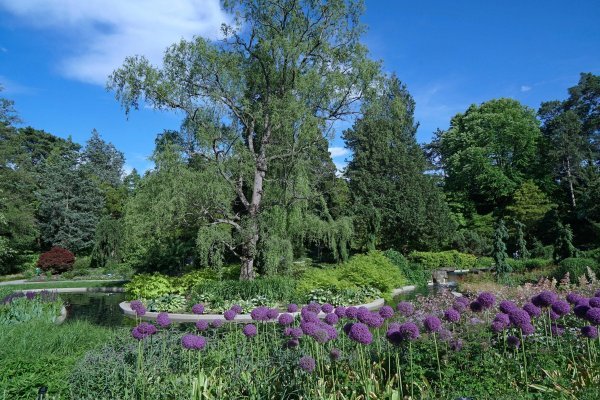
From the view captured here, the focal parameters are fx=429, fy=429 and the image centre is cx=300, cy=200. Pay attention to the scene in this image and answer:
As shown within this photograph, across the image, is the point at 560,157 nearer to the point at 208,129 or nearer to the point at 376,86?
the point at 376,86

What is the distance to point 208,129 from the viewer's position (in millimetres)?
13328

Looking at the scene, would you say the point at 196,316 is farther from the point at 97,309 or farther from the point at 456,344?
the point at 456,344

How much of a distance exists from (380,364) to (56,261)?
95.0 feet

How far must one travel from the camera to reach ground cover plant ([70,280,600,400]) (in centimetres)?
330

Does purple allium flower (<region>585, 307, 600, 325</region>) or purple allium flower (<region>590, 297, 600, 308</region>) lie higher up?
purple allium flower (<region>590, 297, 600, 308</region>)

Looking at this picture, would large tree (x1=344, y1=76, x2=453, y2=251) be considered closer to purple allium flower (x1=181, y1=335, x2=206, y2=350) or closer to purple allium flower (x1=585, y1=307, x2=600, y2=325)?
purple allium flower (x1=585, y1=307, x2=600, y2=325)

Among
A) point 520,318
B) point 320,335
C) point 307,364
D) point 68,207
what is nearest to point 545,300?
point 520,318

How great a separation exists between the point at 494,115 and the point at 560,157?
6.76m

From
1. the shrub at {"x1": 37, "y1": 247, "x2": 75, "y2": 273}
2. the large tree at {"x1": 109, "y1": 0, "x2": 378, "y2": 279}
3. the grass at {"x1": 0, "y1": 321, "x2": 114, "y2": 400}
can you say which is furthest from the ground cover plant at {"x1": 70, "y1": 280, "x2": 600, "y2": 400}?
the shrub at {"x1": 37, "y1": 247, "x2": 75, "y2": 273}

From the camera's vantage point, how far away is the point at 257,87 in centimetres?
1523

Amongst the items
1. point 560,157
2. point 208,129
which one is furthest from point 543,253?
point 208,129

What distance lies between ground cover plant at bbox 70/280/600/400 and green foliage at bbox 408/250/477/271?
2053 cm

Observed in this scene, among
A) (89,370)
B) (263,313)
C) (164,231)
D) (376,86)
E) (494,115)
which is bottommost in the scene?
(89,370)

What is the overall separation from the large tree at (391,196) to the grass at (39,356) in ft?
67.1
